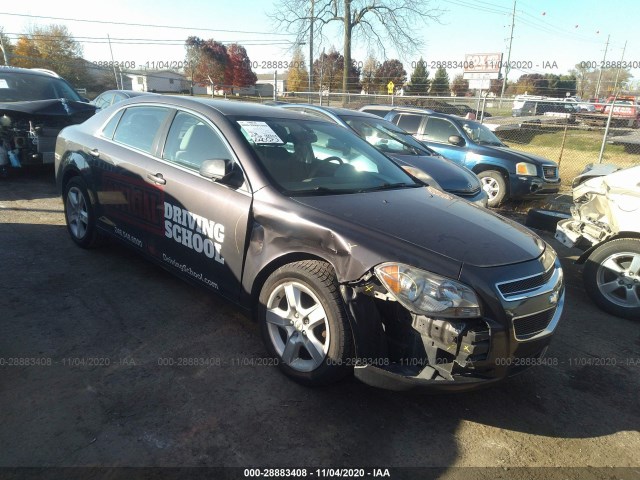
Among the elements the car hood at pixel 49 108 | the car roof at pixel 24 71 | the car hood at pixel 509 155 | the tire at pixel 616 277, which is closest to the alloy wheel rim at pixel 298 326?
the tire at pixel 616 277

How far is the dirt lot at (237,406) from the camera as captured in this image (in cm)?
230

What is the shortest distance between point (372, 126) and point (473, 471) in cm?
574

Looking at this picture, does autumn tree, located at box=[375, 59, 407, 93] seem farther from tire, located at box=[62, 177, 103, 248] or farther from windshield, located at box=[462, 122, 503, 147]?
tire, located at box=[62, 177, 103, 248]

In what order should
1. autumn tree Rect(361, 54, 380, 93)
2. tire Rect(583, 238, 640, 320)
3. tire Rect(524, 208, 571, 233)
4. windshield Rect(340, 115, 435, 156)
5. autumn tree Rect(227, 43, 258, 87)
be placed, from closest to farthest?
1. tire Rect(583, 238, 640, 320)
2. tire Rect(524, 208, 571, 233)
3. windshield Rect(340, 115, 435, 156)
4. autumn tree Rect(361, 54, 380, 93)
5. autumn tree Rect(227, 43, 258, 87)

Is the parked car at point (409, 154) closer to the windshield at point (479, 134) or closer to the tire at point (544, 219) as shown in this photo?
the tire at point (544, 219)

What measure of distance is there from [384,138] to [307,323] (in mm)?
4937

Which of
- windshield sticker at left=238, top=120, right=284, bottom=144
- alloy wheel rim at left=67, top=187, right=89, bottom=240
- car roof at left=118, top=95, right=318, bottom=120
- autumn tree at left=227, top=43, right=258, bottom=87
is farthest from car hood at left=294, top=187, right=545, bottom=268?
autumn tree at left=227, top=43, right=258, bottom=87

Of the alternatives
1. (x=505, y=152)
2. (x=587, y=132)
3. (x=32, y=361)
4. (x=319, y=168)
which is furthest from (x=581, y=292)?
(x=587, y=132)

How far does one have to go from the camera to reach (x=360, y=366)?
2459 mm

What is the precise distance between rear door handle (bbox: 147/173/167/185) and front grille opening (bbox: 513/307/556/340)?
107 inches

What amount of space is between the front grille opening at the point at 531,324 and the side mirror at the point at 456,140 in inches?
254

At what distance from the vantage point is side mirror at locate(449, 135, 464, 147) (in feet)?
28.2

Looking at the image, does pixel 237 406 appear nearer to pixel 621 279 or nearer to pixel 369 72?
pixel 621 279

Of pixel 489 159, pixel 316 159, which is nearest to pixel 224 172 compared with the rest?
pixel 316 159
